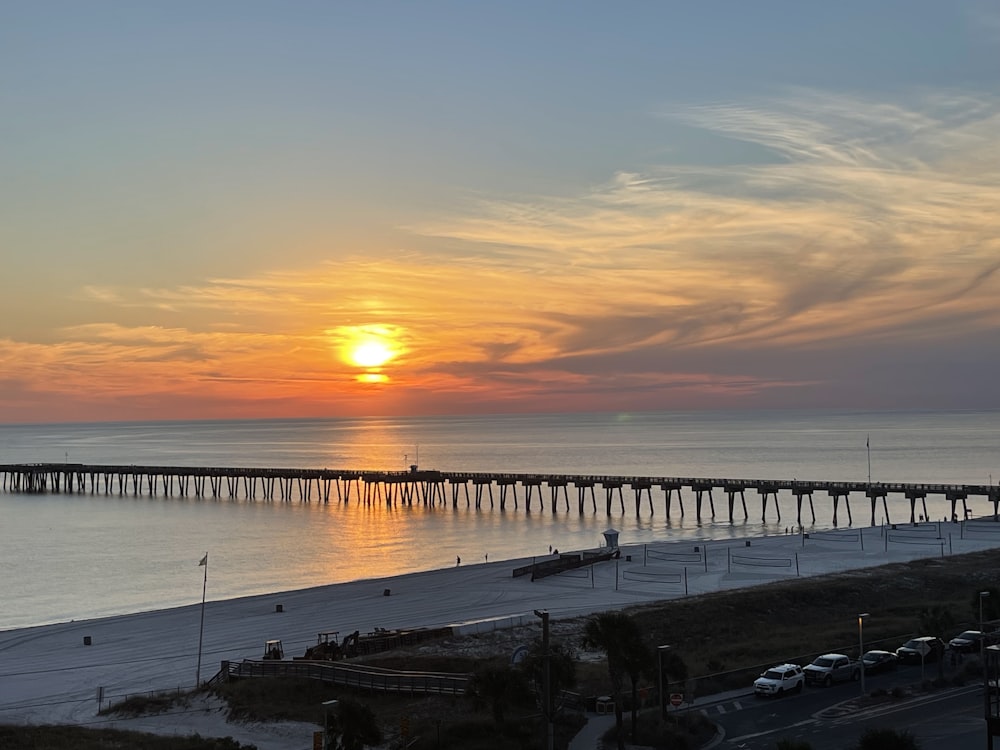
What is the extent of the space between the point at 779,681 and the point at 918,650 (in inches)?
227

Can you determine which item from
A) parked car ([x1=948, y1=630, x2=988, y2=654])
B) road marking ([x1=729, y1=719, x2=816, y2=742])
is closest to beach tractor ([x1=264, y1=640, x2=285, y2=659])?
road marking ([x1=729, y1=719, x2=816, y2=742])

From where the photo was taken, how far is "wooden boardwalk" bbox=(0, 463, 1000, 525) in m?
91.8

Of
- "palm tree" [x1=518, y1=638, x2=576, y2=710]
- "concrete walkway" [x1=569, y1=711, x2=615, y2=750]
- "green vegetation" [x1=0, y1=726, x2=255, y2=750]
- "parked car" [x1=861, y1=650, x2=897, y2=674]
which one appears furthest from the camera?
"parked car" [x1=861, y1=650, x2=897, y2=674]

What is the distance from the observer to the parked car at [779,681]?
2830 cm

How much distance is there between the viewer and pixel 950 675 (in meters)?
29.9

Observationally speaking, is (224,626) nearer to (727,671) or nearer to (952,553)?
(727,671)

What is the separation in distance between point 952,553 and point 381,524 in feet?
174

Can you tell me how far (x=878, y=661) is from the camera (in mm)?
30844

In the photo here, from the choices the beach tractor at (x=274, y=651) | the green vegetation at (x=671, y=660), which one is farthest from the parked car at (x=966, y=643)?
the beach tractor at (x=274, y=651)

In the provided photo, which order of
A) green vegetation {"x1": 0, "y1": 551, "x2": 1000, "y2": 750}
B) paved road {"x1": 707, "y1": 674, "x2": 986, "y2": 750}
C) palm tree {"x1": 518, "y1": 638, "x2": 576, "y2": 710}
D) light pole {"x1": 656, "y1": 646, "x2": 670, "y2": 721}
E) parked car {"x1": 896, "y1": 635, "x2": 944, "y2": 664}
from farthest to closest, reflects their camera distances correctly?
parked car {"x1": 896, "y1": 635, "x2": 944, "y2": 664}
light pole {"x1": 656, "y1": 646, "x2": 670, "y2": 721}
green vegetation {"x1": 0, "y1": 551, "x2": 1000, "y2": 750}
paved road {"x1": 707, "y1": 674, "x2": 986, "y2": 750}
palm tree {"x1": 518, "y1": 638, "x2": 576, "y2": 710}

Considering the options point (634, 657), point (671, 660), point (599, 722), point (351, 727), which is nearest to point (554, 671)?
point (634, 657)

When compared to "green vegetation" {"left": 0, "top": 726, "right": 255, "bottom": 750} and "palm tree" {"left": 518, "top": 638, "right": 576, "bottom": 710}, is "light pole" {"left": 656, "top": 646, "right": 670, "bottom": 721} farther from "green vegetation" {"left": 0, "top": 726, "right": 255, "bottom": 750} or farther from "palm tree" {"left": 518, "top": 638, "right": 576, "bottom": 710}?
"green vegetation" {"left": 0, "top": 726, "right": 255, "bottom": 750}

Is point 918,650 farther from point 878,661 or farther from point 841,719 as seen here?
point 841,719

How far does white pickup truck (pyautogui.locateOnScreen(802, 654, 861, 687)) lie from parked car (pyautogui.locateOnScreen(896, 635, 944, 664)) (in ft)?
6.32
